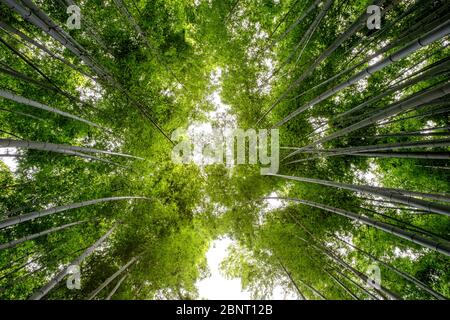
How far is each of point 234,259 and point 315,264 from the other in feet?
9.24

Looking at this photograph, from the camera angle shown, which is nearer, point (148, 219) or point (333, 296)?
point (333, 296)

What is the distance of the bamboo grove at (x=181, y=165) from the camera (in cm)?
523

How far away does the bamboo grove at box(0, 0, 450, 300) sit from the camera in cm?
523

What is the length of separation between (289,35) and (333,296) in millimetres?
6103

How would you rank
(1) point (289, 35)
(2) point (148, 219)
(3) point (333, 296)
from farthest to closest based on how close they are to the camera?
(2) point (148, 219)
(3) point (333, 296)
(1) point (289, 35)

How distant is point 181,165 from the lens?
24.8 feet

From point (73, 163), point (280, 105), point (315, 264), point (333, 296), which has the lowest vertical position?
point (333, 296)
